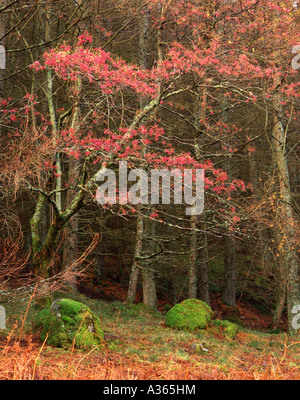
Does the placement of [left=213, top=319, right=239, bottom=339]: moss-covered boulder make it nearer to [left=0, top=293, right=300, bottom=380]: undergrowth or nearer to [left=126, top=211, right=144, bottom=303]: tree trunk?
[left=0, top=293, right=300, bottom=380]: undergrowth

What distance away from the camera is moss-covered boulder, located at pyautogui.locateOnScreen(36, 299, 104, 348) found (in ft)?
19.8

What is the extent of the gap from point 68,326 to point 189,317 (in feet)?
12.8

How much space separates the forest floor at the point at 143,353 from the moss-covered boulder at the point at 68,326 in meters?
0.19

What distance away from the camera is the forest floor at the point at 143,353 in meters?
3.08

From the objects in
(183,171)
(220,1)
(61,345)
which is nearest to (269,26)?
(220,1)

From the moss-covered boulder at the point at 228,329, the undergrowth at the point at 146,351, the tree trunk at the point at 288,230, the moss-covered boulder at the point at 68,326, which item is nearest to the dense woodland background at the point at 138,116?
the tree trunk at the point at 288,230

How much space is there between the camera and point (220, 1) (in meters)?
9.84

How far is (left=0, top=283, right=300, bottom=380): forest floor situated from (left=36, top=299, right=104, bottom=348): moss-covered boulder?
19cm

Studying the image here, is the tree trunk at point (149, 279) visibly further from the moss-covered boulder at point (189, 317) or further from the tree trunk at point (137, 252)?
the moss-covered boulder at point (189, 317)

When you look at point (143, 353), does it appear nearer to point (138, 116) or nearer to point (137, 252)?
point (138, 116)

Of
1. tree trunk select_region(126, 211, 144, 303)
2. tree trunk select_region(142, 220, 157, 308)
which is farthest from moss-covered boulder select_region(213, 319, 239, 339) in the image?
tree trunk select_region(142, 220, 157, 308)
